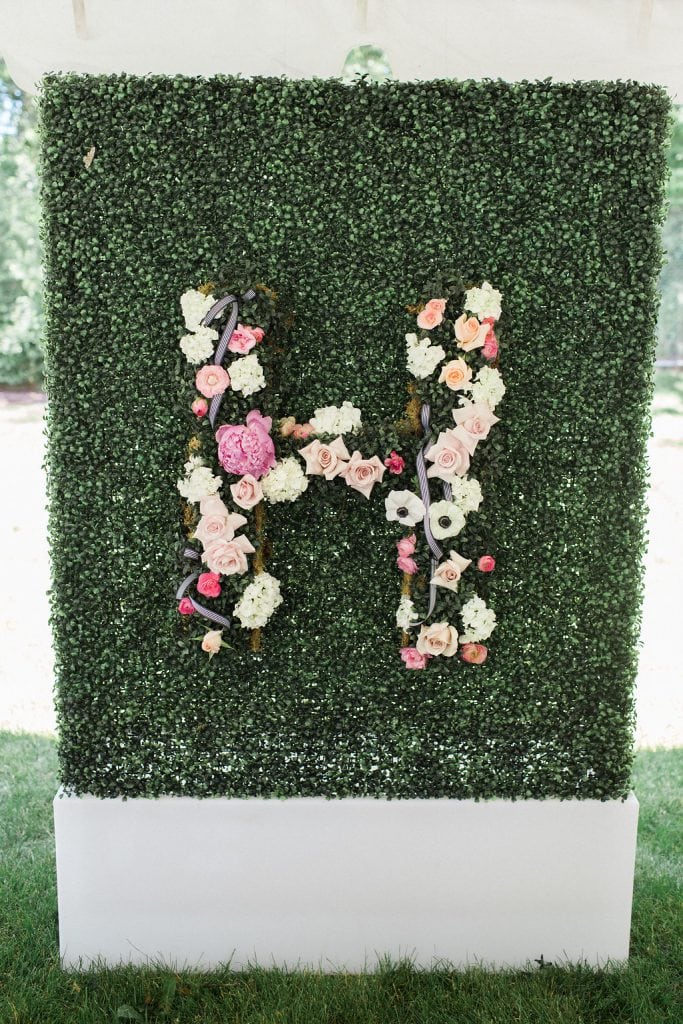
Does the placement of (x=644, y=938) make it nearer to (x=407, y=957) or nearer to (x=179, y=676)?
(x=407, y=957)

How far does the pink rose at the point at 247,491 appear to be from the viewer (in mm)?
2650

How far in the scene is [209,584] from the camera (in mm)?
2693

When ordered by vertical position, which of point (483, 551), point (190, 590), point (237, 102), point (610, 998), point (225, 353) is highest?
point (237, 102)

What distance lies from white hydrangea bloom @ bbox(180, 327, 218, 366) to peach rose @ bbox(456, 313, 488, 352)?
2.29 feet

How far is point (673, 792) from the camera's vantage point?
4094mm

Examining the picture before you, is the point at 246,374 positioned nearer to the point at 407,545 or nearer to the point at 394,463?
the point at 394,463

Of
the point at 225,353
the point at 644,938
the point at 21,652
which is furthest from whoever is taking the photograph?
the point at 21,652

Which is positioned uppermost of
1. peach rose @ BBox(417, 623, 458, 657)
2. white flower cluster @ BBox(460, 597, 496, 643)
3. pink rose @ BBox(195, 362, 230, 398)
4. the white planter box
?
pink rose @ BBox(195, 362, 230, 398)

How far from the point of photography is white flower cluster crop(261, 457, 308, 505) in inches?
105

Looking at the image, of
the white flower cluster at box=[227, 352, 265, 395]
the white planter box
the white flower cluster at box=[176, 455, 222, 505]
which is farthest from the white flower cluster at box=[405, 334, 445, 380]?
the white planter box

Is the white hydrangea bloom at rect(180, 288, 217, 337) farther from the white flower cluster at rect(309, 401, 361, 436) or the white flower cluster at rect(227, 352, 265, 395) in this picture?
the white flower cluster at rect(309, 401, 361, 436)

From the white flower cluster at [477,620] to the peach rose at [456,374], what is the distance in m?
0.65

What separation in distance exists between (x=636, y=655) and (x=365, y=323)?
1362 millimetres

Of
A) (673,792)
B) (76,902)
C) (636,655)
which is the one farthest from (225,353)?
(673,792)
